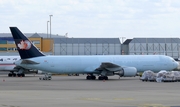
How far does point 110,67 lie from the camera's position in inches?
2044

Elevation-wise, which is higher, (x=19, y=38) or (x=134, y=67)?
(x=19, y=38)

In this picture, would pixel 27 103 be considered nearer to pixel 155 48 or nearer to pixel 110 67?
pixel 110 67

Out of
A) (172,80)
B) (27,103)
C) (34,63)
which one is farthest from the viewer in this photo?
(34,63)

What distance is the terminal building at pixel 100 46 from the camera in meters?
102

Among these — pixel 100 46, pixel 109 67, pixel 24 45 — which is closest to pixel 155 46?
pixel 100 46

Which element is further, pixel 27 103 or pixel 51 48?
pixel 51 48

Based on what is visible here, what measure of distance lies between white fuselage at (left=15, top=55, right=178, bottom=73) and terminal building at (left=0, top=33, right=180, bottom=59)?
4673cm

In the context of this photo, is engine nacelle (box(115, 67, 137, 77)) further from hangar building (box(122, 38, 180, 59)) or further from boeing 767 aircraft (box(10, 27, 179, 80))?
hangar building (box(122, 38, 180, 59))

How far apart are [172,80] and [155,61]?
28.3 feet

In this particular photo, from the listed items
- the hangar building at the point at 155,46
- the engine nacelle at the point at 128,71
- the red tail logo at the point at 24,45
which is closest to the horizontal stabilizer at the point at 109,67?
the engine nacelle at the point at 128,71

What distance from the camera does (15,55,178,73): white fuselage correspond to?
171 feet

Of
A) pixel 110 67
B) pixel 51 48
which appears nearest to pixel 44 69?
pixel 110 67

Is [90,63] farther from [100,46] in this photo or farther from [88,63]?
[100,46]

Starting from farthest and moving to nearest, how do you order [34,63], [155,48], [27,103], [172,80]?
1. [155,48]
2. [34,63]
3. [172,80]
4. [27,103]
